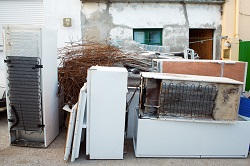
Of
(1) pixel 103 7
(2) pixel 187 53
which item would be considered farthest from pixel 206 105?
(1) pixel 103 7

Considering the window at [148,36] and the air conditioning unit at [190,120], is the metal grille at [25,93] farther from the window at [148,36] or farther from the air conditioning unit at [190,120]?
the window at [148,36]

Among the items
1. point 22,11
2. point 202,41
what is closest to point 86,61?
point 22,11

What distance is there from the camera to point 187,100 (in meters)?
3.31

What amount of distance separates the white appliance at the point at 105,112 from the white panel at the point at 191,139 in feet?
1.01

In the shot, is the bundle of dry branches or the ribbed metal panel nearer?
the bundle of dry branches

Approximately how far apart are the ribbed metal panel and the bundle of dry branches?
1.79 metres

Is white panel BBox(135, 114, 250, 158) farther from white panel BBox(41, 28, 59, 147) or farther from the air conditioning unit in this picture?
white panel BBox(41, 28, 59, 147)

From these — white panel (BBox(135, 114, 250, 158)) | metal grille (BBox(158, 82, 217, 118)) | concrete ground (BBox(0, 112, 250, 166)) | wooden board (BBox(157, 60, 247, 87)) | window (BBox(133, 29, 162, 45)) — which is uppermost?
window (BBox(133, 29, 162, 45))

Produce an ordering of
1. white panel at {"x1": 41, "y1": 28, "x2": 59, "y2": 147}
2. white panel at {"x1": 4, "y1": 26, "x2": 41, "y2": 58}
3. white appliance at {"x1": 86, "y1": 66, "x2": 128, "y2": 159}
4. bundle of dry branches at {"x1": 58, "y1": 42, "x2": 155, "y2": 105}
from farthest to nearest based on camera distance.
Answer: bundle of dry branches at {"x1": 58, "y1": 42, "x2": 155, "y2": 105} → white panel at {"x1": 41, "y1": 28, "x2": 59, "y2": 147} → white panel at {"x1": 4, "y1": 26, "x2": 41, "y2": 58} → white appliance at {"x1": 86, "y1": 66, "x2": 128, "y2": 159}

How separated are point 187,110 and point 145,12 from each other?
365cm

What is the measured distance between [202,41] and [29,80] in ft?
17.4

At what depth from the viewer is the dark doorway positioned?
267 inches

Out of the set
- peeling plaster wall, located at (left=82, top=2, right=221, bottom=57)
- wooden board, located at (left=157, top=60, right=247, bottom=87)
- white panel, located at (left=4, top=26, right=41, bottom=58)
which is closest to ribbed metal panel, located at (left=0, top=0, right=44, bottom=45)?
peeling plaster wall, located at (left=82, top=2, right=221, bottom=57)

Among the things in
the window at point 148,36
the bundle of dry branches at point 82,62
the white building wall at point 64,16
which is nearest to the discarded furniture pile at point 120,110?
the bundle of dry branches at point 82,62
